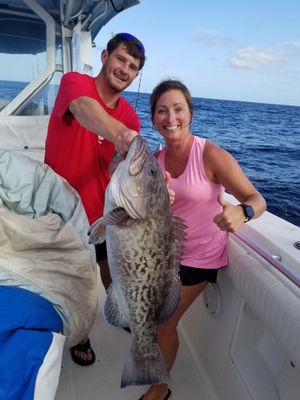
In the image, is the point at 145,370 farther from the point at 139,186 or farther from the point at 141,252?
the point at 139,186

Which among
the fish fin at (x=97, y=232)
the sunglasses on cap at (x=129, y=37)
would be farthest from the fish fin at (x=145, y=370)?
the sunglasses on cap at (x=129, y=37)

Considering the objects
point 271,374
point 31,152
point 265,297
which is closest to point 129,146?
point 265,297

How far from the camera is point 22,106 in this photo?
4570 mm

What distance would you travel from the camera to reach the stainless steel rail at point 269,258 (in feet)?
6.27

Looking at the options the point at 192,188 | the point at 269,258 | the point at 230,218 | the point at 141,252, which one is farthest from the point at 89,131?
the point at 269,258

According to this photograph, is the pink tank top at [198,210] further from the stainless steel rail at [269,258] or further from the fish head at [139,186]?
the fish head at [139,186]

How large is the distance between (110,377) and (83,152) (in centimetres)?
174

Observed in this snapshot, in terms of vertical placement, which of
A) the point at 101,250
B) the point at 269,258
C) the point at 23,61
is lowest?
the point at 101,250

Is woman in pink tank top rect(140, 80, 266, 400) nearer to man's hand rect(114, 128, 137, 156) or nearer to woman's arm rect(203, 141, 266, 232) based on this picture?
woman's arm rect(203, 141, 266, 232)

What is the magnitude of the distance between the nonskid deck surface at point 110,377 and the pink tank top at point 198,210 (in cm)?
103

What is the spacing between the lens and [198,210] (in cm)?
222

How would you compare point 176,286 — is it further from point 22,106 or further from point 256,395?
point 22,106

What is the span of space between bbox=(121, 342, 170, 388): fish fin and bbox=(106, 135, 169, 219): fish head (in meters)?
0.85

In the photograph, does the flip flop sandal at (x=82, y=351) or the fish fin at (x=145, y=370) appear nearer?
the fish fin at (x=145, y=370)
